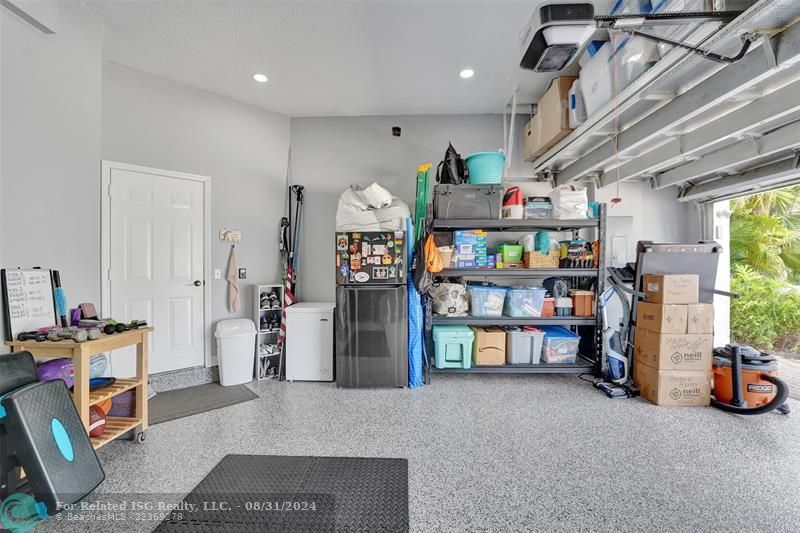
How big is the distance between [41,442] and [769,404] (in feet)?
15.6

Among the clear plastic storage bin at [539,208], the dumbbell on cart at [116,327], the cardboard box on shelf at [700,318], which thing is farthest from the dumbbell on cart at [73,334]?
the cardboard box on shelf at [700,318]

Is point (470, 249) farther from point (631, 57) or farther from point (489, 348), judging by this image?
point (631, 57)

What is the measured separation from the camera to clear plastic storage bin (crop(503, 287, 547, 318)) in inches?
132

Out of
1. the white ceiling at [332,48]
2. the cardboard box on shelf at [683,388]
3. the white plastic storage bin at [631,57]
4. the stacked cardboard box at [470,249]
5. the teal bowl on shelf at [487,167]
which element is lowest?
the cardboard box on shelf at [683,388]

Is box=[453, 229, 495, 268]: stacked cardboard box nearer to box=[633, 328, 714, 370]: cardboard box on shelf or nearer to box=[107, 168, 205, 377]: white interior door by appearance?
box=[633, 328, 714, 370]: cardboard box on shelf

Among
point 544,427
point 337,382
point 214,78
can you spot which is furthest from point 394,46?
point 544,427

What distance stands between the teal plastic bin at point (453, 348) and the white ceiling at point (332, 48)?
266 centimetres

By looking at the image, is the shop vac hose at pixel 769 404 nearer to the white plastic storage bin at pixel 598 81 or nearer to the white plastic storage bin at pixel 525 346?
the white plastic storage bin at pixel 525 346

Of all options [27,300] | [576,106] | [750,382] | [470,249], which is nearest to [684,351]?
[750,382]

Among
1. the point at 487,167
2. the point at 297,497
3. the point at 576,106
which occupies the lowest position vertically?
the point at 297,497

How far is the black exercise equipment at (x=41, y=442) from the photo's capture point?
1.46 m

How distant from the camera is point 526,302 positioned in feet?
11.0

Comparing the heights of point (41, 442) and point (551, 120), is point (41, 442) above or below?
below

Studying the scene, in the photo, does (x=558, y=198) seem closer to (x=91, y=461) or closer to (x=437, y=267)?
(x=437, y=267)
